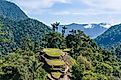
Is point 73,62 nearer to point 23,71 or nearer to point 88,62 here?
point 88,62

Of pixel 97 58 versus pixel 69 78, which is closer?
pixel 69 78

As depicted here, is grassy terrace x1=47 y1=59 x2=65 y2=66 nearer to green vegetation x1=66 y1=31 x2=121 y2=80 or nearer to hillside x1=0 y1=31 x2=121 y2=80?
hillside x1=0 y1=31 x2=121 y2=80

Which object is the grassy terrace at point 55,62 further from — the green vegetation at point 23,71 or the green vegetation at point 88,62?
the green vegetation at point 23,71

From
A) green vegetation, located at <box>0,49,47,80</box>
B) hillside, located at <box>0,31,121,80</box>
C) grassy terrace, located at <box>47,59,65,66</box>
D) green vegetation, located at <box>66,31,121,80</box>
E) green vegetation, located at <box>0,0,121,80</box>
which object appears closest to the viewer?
green vegetation, located at <box>0,49,47,80</box>

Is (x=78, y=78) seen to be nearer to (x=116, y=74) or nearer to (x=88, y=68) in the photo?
(x=88, y=68)

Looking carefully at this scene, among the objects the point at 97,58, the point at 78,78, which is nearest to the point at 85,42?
the point at 97,58

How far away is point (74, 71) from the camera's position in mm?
91938

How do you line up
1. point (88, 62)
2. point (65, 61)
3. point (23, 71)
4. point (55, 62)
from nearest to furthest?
point (23, 71), point (55, 62), point (65, 61), point (88, 62)

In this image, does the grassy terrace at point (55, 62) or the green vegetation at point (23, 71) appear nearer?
the green vegetation at point (23, 71)

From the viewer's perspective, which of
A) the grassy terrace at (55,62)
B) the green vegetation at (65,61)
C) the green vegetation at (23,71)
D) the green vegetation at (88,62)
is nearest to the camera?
the green vegetation at (23,71)

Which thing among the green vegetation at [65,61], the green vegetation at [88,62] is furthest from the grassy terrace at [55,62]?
the green vegetation at [88,62]

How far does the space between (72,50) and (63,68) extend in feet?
55.2

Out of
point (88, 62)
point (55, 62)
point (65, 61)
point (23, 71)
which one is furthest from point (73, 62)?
point (23, 71)

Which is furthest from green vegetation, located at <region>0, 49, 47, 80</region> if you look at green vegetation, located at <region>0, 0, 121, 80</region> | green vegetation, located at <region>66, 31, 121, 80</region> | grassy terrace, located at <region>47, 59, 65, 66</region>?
green vegetation, located at <region>66, 31, 121, 80</region>
